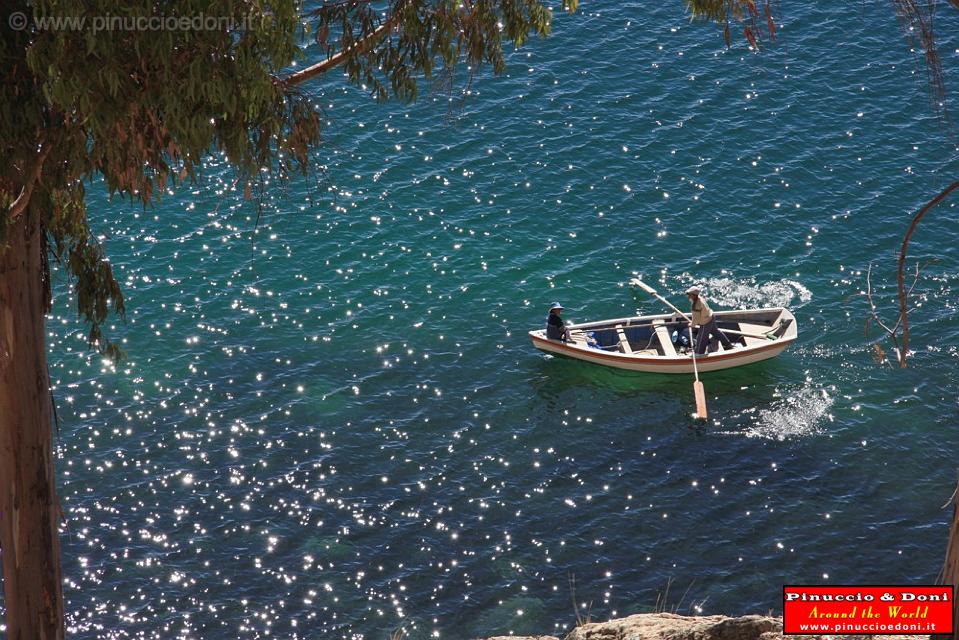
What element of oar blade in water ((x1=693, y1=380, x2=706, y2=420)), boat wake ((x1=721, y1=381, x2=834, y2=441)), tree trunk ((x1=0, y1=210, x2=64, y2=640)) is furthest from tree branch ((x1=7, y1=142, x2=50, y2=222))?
boat wake ((x1=721, y1=381, x2=834, y2=441))

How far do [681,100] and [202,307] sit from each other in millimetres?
16982

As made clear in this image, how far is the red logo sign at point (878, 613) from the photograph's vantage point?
41.1ft

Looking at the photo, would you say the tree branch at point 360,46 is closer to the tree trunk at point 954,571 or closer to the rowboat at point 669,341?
the tree trunk at point 954,571

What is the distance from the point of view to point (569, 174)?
36.2 meters

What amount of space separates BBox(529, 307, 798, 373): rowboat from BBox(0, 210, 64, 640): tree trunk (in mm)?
14516

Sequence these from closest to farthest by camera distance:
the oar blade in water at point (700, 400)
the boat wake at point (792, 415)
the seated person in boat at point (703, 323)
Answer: the boat wake at point (792, 415)
the oar blade in water at point (700, 400)
the seated person in boat at point (703, 323)

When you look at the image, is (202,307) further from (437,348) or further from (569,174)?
(569,174)

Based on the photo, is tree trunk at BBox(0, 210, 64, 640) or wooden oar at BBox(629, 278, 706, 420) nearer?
tree trunk at BBox(0, 210, 64, 640)

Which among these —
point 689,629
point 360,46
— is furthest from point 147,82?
point 689,629

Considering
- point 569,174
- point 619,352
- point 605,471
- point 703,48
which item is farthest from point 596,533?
point 703,48

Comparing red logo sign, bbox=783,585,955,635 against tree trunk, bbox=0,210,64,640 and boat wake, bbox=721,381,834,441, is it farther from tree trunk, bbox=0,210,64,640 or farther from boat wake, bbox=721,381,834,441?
boat wake, bbox=721,381,834,441

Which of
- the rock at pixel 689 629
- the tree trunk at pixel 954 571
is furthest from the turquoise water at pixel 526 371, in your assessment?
the tree trunk at pixel 954 571

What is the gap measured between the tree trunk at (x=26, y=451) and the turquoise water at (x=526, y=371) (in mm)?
5273

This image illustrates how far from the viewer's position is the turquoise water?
2334 centimetres
